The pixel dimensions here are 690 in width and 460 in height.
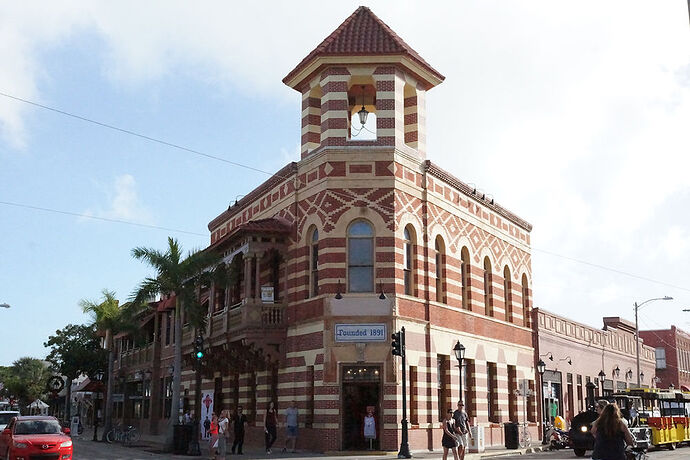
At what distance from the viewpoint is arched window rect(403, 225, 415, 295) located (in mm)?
27875

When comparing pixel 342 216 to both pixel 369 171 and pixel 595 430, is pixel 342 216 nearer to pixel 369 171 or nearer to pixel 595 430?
pixel 369 171

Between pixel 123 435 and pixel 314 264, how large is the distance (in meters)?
15.1

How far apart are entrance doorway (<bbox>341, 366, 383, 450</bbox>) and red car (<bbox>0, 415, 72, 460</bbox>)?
9.24 meters

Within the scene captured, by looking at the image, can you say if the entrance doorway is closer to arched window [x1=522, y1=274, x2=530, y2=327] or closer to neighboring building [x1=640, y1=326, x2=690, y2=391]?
arched window [x1=522, y1=274, x2=530, y2=327]

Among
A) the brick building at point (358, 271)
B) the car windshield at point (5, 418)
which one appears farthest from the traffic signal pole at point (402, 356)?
the car windshield at point (5, 418)

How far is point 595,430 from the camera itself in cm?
1079

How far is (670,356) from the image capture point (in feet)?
251

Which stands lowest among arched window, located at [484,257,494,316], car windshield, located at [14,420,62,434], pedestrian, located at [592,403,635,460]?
car windshield, located at [14,420,62,434]

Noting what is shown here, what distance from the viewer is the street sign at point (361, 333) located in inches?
1033

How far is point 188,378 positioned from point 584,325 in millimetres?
24525

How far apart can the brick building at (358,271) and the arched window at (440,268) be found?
0.06 m

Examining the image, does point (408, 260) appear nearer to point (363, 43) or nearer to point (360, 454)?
point (360, 454)

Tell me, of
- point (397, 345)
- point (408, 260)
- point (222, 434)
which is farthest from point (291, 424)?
point (408, 260)

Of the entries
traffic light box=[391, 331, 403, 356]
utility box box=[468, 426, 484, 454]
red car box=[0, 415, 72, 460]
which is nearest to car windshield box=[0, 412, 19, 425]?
red car box=[0, 415, 72, 460]
